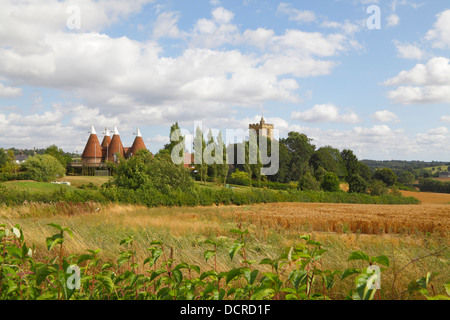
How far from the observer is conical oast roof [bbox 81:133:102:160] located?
57.4 meters

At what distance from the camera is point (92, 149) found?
2260 inches

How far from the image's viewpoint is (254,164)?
53.3 metres

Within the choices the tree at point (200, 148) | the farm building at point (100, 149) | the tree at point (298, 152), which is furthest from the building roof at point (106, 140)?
the tree at point (298, 152)

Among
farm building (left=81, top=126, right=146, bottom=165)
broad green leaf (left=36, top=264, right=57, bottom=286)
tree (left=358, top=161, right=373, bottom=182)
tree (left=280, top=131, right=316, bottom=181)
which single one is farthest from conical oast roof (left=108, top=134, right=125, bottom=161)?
broad green leaf (left=36, top=264, right=57, bottom=286)

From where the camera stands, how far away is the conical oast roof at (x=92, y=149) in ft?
188

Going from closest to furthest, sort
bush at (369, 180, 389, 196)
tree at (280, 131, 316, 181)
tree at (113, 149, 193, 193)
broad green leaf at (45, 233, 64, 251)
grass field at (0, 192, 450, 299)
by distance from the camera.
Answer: broad green leaf at (45, 233, 64, 251) < grass field at (0, 192, 450, 299) < tree at (113, 149, 193, 193) < bush at (369, 180, 389, 196) < tree at (280, 131, 316, 181)

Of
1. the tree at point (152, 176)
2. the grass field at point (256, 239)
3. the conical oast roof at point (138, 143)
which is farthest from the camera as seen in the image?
the conical oast roof at point (138, 143)

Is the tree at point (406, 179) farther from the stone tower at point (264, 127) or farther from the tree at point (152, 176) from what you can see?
the tree at point (152, 176)

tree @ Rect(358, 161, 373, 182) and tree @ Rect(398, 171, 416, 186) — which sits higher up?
tree @ Rect(358, 161, 373, 182)

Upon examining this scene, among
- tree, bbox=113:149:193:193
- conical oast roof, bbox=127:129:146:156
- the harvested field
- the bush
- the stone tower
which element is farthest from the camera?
the stone tower

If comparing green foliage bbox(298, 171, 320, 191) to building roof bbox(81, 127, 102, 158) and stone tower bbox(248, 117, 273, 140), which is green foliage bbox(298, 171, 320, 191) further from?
stone tower bbox(248, 117, 273, 140)

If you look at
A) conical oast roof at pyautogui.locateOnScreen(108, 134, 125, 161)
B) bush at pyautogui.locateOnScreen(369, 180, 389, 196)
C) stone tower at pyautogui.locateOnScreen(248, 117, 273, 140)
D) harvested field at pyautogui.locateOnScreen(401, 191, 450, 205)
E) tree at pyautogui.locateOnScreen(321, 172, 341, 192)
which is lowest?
harvested field at pyautogui.locateOnScreen(401, 191, 450, 205)

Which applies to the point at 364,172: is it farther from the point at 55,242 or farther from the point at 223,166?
the point at 55,242
